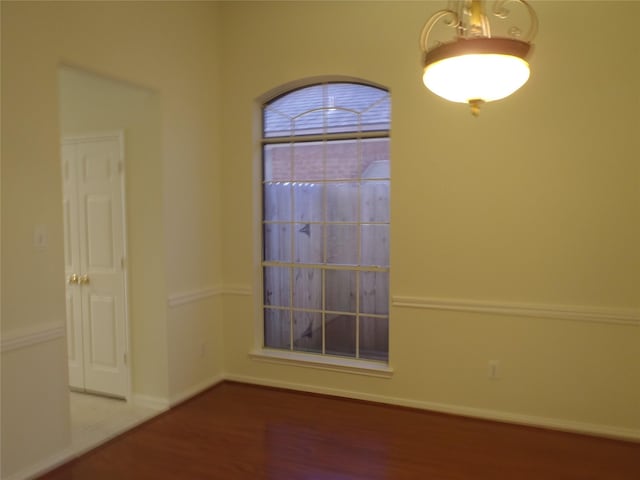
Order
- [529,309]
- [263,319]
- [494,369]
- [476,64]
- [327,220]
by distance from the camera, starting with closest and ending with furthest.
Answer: [476,64]
[529,309]
[494,369]
[327,220]
[263,319]

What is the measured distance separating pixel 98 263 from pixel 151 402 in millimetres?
1182

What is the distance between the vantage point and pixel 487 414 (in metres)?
3.58

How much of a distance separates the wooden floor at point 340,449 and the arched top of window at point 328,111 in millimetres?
2257

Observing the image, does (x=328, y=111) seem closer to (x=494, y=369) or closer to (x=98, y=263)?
(x=98, y=263)

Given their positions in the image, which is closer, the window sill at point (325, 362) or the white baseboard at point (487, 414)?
the white baseboard at point (487, 414)

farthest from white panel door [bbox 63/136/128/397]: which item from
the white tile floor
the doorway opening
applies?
the white tile floor

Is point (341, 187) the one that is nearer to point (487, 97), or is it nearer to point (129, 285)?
point (129, 285)

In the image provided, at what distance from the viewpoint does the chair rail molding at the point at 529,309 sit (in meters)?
3.23

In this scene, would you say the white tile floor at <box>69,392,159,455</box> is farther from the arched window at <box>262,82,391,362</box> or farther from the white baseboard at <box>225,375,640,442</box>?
the arched window at <box>262,82,391,362</box>

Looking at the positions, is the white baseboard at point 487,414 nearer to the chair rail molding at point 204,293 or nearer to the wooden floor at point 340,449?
the wooden floor at point 340,449

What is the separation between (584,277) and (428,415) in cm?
147

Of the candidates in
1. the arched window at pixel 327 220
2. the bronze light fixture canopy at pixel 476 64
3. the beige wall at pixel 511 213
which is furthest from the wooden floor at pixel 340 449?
the bronze light fixture canopy at pixel 476 64

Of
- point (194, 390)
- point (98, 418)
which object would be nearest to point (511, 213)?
point (194, 390)

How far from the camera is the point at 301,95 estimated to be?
13.9 feet
